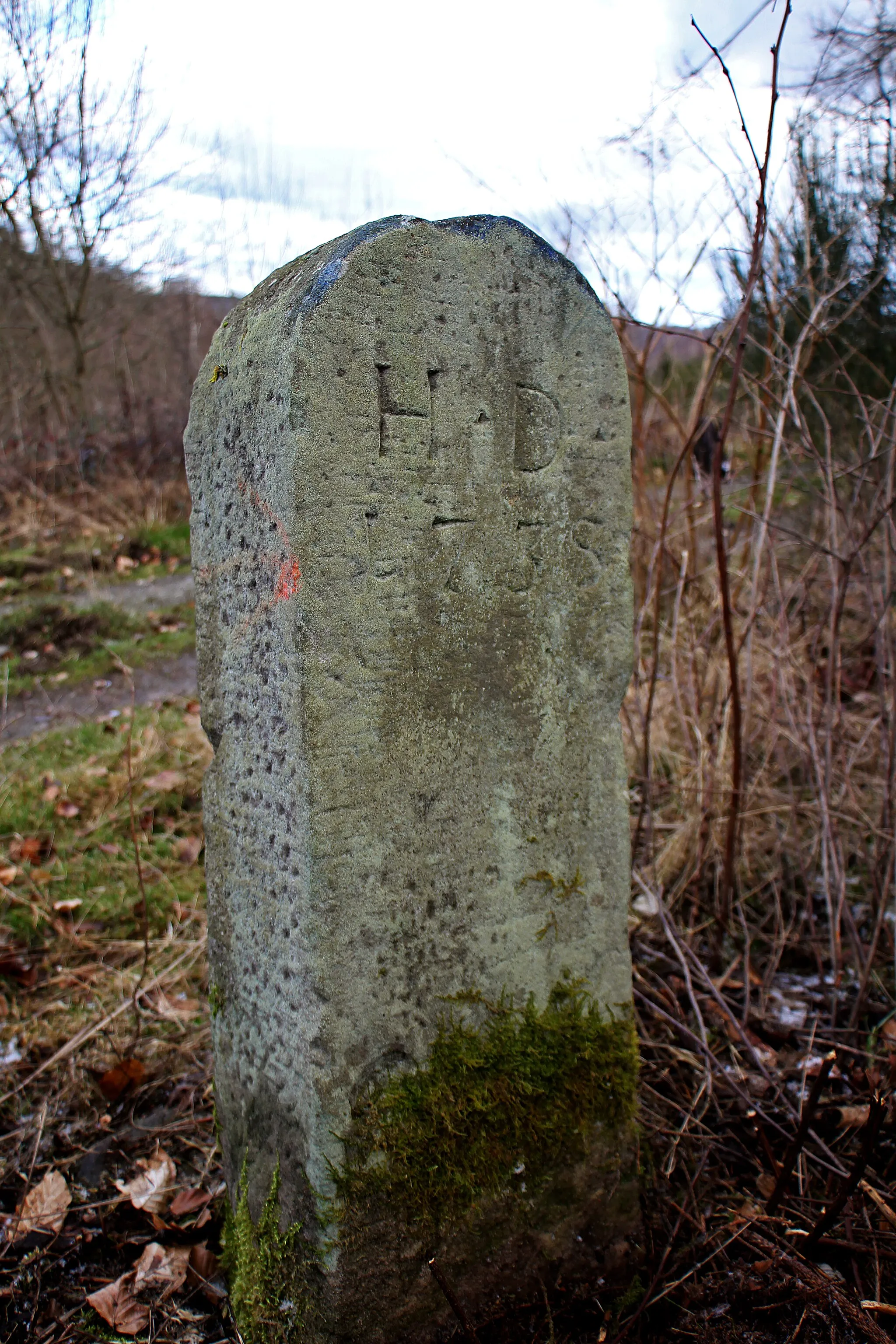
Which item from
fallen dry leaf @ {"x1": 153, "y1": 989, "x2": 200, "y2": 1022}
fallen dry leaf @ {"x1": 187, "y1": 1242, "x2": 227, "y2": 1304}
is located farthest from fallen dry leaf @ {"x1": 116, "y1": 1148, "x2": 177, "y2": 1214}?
fallen dry leaf @ {"x1": 153, "y1": 989, "x2": 200, "y2": 1022}

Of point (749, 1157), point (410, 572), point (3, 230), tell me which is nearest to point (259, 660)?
point (410, 572)

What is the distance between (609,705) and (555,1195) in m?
0.85

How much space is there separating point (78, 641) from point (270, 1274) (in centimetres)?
480

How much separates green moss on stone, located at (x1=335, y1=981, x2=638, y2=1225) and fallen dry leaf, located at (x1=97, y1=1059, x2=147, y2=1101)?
3.65ft

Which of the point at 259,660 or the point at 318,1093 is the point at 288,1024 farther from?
the point at 259,660

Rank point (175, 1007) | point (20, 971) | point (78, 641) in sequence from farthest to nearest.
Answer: point (78, 641), point (20, 971), point (175, 1007)

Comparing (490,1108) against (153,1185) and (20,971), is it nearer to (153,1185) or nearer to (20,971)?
(153,1185)

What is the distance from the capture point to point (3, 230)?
369 inches

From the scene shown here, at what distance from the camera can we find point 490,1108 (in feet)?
4.83

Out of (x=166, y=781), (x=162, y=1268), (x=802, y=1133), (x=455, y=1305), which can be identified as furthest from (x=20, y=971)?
(x=802, y=1133)

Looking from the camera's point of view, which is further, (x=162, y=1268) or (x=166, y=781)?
(x=166, y=781)

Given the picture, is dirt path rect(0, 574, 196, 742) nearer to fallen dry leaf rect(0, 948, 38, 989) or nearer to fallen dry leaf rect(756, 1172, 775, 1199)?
fallen dry leaf rect(0, 948, 38, 989)

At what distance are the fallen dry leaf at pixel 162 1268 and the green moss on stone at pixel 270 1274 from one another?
165mm

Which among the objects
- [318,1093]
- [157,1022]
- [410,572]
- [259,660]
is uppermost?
[410,572]
